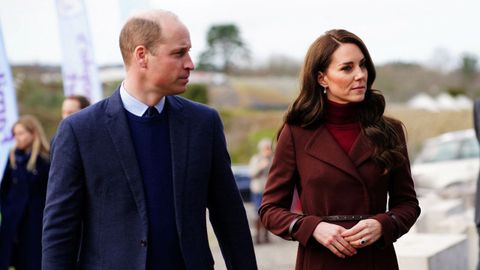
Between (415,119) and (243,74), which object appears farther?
(243,74)

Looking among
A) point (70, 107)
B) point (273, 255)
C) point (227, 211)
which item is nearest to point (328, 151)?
point (227, 211)

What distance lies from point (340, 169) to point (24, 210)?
517cm

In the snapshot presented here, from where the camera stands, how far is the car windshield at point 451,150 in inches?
841

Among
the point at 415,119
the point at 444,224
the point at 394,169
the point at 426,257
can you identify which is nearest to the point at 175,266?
the point at 394,169

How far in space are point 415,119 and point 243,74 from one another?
152ft

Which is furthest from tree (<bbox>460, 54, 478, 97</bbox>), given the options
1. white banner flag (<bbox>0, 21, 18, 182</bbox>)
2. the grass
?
white banner flag (<bbox>0, 21, 18, 182</bbox>)

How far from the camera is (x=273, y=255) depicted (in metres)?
13.1

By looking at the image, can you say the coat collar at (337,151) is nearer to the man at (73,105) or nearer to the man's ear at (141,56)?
the man's ear at (141,56)

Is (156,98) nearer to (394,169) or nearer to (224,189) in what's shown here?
(224,189)

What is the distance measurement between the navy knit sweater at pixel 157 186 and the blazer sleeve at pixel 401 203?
0.90 meters

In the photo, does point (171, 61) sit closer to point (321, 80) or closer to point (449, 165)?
point (321, 80)

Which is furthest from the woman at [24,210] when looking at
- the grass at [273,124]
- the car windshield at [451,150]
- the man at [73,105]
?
the grass at [273,124]

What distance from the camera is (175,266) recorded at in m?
3.70

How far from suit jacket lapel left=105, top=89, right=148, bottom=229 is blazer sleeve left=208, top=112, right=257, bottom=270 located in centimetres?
39
